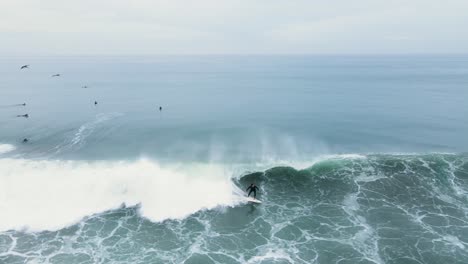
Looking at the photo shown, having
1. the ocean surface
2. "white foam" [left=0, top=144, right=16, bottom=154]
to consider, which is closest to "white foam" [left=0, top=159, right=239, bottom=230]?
the ocean surface

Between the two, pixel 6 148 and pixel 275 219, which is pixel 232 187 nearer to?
pixel 275 219

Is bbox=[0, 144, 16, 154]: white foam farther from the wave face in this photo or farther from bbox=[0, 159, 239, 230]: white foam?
the wave face

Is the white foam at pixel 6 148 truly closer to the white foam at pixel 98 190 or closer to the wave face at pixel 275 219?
the white foam at pixel 98 190

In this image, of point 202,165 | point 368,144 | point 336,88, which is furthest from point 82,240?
point 336,88

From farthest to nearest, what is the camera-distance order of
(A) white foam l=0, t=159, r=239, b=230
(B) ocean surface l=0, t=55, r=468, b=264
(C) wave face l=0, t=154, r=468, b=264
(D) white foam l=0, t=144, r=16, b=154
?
(D) white foam l=0, t=144, r=16, b=154, (A) white foam l=0, t=159, r=239, b=230, (B) ocean surface l=0, t=55, r=468, b=264, (C) wave face l=0, t=154, r=468, b=264

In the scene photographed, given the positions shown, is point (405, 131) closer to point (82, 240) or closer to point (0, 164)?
point (82, 240)
